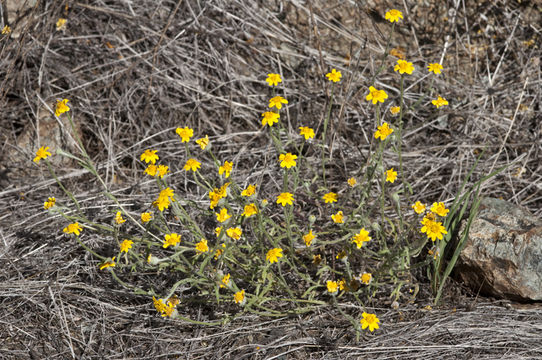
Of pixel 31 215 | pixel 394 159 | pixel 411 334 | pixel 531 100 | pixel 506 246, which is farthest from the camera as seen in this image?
pixel 531 100

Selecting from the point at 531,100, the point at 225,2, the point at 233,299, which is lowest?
the point at 233,299

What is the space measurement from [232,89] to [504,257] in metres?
2.05

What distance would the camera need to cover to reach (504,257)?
2393 millimetres

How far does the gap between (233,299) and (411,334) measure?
84 centimetres

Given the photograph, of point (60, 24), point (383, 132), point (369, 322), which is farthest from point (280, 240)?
point (60, 24)

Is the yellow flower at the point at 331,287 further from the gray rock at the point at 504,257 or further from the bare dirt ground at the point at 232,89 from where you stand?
the bare dirt ground at the point at 232,89

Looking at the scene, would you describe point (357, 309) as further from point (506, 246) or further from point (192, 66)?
point (192, 66)

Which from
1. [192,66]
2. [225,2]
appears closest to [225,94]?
[192,66]

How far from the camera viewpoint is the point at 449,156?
3.23 metres

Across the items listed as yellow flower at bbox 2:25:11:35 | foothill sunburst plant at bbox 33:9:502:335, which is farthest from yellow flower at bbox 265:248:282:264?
yellow flower at bbox 2:25:11:35

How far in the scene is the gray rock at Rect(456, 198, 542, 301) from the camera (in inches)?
92.9

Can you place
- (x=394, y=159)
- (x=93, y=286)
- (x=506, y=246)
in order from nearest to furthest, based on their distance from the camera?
1. (x=506, y=246)
2. (x=93, y=286)
3. (x=394, y=159)

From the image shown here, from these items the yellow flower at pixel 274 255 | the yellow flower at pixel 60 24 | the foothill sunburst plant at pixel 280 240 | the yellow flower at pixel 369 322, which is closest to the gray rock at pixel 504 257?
the foothill sunburst plant at pixel 280 240

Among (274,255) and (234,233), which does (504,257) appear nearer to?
(274,255)
